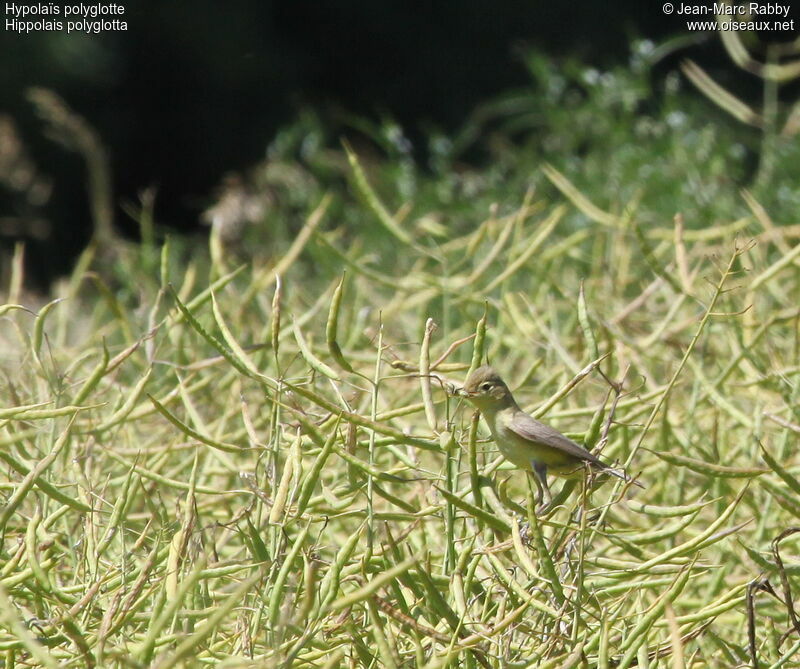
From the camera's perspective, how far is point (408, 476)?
1.25m

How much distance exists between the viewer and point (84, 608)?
102cm

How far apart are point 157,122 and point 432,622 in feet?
17.3

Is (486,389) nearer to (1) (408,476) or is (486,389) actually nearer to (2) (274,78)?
(1) (408,476)

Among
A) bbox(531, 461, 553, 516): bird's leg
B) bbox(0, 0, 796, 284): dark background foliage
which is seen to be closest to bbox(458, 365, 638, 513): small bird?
bbox(531, 461, 553, 516): bird's leg

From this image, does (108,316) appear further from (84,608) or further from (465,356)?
(84,608)

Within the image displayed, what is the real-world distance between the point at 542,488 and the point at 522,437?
0.06 meters

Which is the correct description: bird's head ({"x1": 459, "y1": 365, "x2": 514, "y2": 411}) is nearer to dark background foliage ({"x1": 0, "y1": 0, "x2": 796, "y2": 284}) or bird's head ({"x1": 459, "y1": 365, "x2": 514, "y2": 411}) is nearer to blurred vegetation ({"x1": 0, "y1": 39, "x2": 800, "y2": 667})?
blurred vegetation ({"x1": 0, "y1": 39, "x2": 800, "y2": 667})

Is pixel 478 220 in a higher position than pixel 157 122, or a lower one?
lower

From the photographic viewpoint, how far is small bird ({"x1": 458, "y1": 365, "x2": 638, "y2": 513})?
0.99 metres

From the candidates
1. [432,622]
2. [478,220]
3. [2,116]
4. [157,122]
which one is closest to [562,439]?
[432,622]

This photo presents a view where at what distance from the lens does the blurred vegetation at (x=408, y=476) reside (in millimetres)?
934

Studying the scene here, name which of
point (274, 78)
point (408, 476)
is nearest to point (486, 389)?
point (408, 476)

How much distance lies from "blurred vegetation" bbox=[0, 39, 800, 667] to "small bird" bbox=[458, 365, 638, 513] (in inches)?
1.0

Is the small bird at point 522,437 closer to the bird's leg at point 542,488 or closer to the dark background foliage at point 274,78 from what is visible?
the bird's leg at point 542,488
